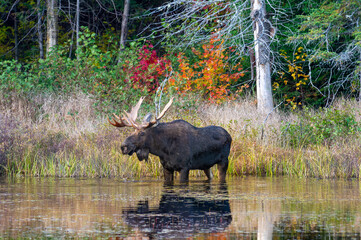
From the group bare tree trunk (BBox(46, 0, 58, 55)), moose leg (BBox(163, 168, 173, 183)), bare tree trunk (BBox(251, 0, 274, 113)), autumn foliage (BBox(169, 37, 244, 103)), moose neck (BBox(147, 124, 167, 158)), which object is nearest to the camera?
moose neck (BBox(147, 124, 167, 158))

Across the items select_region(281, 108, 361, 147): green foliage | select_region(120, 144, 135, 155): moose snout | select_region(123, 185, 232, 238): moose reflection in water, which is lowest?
select_region(123, 185, 232, 238): moose reflection in water

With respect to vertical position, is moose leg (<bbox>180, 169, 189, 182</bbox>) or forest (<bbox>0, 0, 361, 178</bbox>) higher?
forest (<bbox>0, 0, 361, 178</bbox>)

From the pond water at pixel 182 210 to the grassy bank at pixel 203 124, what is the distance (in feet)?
5.37

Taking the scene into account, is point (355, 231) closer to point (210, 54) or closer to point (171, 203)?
point (171, 203)

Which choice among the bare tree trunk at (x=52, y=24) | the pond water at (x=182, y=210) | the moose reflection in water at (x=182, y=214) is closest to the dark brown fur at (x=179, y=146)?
the pond water at (x=182, y=210)

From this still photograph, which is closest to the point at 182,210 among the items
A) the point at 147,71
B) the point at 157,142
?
the point at 157,142

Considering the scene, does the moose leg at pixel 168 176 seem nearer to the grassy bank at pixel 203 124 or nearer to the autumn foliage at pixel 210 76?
the grassy bank at pixel 203 124

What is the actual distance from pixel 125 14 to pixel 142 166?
14510mm

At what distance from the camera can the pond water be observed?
6906mm

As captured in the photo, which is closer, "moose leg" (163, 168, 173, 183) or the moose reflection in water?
the moose reflection in water

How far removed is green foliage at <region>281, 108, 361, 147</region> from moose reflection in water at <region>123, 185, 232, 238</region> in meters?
6.07

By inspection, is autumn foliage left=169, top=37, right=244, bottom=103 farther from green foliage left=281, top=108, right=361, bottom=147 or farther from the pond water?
the pond water

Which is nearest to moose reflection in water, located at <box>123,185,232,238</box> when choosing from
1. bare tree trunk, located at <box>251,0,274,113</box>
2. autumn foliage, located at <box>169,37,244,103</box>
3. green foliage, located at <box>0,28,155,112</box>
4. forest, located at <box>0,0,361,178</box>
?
forest, located at <box>0,0,361,178</box>

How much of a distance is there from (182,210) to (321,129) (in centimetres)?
861
